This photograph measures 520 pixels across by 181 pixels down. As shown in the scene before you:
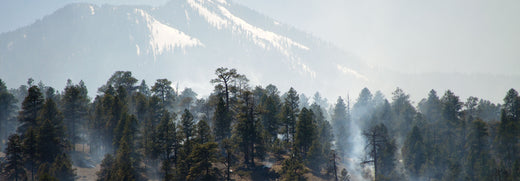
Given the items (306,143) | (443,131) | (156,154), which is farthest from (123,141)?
(443,131)

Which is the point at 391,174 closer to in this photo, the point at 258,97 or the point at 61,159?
the point at 258,97

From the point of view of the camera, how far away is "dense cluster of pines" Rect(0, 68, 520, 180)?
1895 inches

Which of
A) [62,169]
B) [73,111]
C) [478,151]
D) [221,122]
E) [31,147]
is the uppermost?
[73,111]

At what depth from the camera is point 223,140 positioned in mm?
50062

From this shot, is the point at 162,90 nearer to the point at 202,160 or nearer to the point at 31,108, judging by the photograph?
the point at 31,108

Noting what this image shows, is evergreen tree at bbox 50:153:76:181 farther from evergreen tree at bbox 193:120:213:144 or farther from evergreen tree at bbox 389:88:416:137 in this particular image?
evergreen tree at bbox 389:88:416:137

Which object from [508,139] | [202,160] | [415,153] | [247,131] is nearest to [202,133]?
[202,160]

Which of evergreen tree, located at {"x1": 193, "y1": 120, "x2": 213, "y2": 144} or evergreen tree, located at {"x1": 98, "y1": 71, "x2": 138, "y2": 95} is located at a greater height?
evergreen tree, located at {"x1": 98, "y1": 71, "x2": 138, "y2": 95}

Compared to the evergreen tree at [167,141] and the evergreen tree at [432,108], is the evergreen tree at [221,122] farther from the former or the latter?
the evergreen tree at [432,108]

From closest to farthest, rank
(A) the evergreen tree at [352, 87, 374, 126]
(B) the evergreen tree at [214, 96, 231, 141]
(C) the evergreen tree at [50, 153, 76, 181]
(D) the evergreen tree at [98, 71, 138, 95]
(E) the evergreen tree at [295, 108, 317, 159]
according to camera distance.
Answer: (C) the evergreen tree at [50, 153, 76, 181], (B) the evergreen tree at [214, 96, 231, 141], (E) the evergreen tree at [295, 108, 317, 159], (D) the evergreen tree at [98, 71, 138, 95], (A) the evergreen tree at [352, 87, 374, 126]

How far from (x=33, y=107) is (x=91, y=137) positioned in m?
→ 14.0

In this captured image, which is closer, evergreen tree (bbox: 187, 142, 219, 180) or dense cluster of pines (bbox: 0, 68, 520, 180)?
evergreen tree (bbox: 187, 142, 219, 180)

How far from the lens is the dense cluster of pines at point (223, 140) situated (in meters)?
48.1

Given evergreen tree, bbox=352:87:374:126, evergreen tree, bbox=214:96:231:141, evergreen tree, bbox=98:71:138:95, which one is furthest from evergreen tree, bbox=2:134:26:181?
evergreen tree, bbox=352:87:374:126
